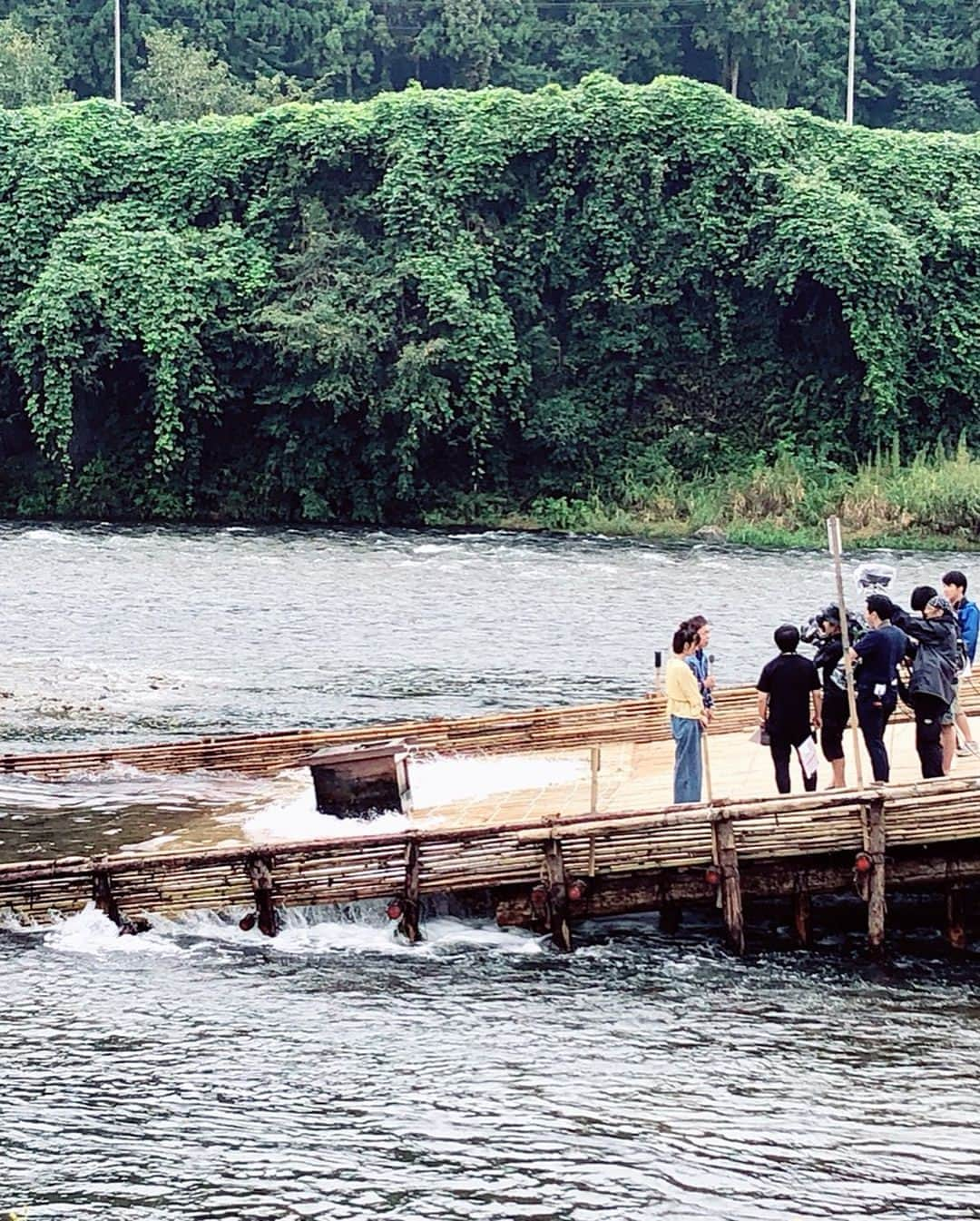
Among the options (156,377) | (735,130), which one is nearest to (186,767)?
(156,377)

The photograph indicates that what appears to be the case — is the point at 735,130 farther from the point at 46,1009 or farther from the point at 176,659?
the point at 46,1009

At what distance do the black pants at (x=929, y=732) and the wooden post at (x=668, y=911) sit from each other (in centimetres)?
222

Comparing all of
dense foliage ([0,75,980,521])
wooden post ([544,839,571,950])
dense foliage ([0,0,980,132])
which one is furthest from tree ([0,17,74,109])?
wooden post ([544,839,571,950])

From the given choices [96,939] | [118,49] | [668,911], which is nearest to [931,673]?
[668,911]

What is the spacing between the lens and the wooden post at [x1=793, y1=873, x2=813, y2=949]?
13.8 m

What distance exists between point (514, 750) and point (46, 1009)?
6491 mm

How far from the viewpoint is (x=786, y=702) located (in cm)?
1445

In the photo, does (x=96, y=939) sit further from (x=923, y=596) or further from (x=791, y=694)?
(x=923, y=596)

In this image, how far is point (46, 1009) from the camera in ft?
42.1

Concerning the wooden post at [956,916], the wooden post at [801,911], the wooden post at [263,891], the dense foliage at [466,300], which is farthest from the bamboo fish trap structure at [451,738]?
the dense foliage at [466,300]

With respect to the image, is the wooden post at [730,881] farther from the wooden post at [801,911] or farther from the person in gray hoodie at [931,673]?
the person in gray hoodie at [931,673]

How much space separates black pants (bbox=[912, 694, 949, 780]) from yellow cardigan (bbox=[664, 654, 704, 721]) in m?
1.66

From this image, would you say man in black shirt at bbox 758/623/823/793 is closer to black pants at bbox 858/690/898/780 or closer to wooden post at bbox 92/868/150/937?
black pants at bbox 858/690/898/780

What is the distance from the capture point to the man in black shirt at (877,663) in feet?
47.0
